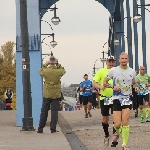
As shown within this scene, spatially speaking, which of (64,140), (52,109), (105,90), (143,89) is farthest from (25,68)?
(105,90)

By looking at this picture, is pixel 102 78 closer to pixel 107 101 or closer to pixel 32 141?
pixel 107 101

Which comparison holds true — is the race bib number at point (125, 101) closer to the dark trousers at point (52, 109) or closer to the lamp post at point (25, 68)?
the dark trousers at point (52, 109)

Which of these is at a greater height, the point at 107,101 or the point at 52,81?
the point at 52,81

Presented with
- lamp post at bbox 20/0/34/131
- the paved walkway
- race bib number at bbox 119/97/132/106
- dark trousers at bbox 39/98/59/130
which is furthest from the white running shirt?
lamp post at bbox 20/0/34/131

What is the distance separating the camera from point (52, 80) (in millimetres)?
17047

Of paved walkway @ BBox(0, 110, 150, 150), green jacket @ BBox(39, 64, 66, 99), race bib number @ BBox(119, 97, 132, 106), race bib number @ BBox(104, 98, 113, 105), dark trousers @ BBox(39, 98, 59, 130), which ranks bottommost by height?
paved walkway @ BBox(0, 110, 150, 150)

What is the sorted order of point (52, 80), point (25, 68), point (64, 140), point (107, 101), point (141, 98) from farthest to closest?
1. point (141, 98)
2. point (25, 68)
3. point (52, 80)
4. point (64, 140)
5. point (107, 101)

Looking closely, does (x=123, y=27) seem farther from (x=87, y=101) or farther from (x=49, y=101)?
(x=49, y=101)

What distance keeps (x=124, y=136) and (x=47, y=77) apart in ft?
17.6

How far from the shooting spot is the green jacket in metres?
17.0

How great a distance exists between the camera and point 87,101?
28391 millimetres

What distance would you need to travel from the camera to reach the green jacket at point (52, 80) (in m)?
17.0

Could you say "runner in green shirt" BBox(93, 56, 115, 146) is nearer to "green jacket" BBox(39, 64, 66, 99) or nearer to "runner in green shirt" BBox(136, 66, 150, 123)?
"green jacket" BBox(39, 64, 66, 99)

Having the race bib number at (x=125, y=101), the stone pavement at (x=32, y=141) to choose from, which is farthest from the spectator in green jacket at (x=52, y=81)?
the race bib number at (x=125, y=101)
